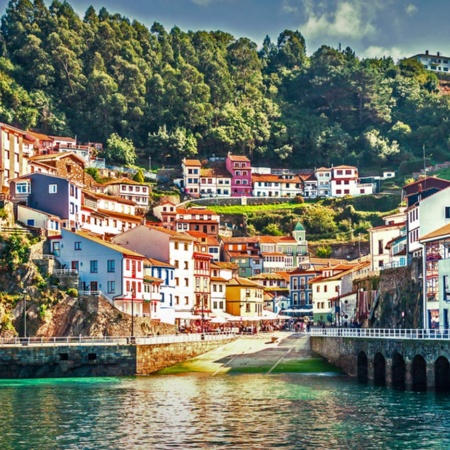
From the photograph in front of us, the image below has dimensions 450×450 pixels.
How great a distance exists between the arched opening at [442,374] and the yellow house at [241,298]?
65.2 meters

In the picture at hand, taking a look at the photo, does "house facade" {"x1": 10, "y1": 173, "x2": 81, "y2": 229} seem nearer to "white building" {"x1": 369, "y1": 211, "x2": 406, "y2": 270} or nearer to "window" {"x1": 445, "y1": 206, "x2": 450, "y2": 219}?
"white building" {"x1": 369, "y1": 211, "x2": 406, "y2": 270}

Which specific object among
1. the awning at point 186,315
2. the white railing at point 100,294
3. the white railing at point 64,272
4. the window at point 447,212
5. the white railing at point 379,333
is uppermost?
the window at point 447,212

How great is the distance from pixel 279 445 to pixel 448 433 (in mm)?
9178

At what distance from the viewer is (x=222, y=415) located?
59.8 metres

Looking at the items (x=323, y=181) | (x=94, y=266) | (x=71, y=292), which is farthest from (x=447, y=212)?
(x=323, y=181)

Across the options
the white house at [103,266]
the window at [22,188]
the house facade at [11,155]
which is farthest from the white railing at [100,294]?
the house facade at [11,155]

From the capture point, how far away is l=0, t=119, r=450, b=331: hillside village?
102188mm

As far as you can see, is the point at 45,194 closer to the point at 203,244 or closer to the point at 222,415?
the point at 203,244

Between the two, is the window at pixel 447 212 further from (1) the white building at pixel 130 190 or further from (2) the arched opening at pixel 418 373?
(1) the white building at pixel 130 190

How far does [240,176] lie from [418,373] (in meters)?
121

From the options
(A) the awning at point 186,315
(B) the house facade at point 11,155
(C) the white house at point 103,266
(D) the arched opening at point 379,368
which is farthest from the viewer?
(B) the house facade at point 11,155

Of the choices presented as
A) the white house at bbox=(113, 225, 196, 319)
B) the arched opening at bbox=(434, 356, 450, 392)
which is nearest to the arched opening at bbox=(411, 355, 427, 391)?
the arched opening at bbox=(434, 356, 450, 392)

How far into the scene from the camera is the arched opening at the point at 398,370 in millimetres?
74438

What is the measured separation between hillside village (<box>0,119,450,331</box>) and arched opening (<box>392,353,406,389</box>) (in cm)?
593
